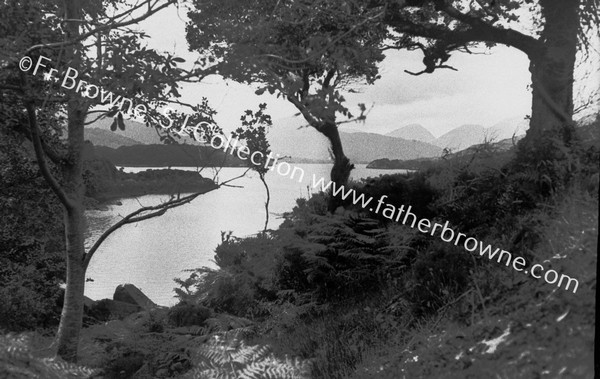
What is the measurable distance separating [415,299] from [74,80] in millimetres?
5318

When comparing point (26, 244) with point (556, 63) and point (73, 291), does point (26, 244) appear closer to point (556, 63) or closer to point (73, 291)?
point (73, 291)

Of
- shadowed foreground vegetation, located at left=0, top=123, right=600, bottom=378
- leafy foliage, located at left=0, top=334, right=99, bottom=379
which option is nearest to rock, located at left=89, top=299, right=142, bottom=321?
shadowed foreground vegetation, located at left=0, top=123, right=600, bottom=378

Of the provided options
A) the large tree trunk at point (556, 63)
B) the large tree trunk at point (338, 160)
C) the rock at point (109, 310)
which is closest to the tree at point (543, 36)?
the large tree trunk at point (556, 63)

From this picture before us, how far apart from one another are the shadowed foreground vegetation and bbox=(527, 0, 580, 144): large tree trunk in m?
2.13

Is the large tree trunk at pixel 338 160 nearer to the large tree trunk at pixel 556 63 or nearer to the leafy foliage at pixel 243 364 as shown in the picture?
the large tree trunk at pixel 556 63

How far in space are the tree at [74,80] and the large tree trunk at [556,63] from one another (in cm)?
765

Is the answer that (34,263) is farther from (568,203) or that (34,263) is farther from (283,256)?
(568,203)

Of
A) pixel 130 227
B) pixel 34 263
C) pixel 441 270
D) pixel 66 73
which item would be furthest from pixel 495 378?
pixel 130 227

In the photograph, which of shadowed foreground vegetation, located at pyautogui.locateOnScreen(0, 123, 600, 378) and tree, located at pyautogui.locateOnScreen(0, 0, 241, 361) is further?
tree, located at pyautogui.locateOnScreen(0, 0, 241, 361)

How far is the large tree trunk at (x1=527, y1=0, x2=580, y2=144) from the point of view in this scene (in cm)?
1192

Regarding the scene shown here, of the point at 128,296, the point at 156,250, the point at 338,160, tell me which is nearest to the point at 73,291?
the point at 338,160

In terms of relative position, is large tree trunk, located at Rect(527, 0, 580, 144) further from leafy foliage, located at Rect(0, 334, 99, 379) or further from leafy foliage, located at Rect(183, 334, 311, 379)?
leafy foliage, located at Rect(0, 334, 99, 379)

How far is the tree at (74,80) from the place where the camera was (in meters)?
5.91

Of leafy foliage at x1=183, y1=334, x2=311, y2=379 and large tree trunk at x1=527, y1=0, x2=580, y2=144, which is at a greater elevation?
large tree trunk at x1=527, y1=0, x2=580, y2=144
